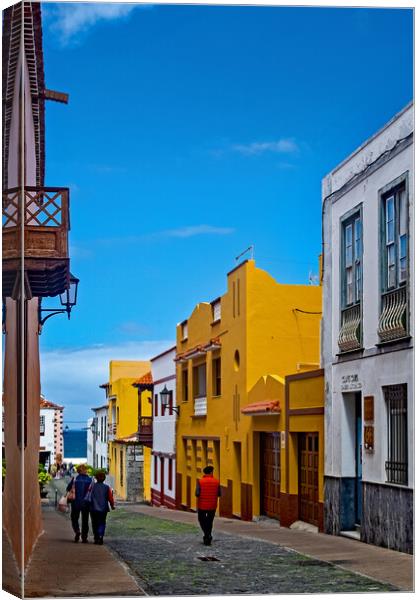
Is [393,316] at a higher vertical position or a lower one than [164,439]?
higher

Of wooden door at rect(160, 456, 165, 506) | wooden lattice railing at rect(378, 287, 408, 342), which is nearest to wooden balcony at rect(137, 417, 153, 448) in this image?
wooden door at rect(160, 456, 165, 506)

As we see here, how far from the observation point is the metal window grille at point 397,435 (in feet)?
41.9

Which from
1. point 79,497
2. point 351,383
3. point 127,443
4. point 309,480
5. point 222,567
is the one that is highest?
point 351,383

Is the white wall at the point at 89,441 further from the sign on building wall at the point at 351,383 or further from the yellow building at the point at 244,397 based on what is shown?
the sign on building wall at the point at 351,383

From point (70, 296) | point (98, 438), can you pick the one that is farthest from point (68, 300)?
point (98, 438)

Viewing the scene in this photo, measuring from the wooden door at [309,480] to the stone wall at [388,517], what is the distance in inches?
37.8

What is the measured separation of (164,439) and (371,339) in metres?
3.57

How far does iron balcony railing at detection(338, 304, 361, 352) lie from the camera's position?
13.9 m

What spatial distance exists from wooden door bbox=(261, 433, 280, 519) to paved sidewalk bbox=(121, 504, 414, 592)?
0.20 m

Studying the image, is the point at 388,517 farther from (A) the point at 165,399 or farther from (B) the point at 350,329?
(A) the point at 165,399

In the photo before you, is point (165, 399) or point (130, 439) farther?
point (130, 439)

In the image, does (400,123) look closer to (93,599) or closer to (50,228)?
(50,228)

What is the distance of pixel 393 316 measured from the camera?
12953 mm

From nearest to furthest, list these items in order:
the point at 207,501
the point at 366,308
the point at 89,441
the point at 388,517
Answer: the point at 388,517 → the point at 89,441 → the point at 366,308 → the point at 207,501
